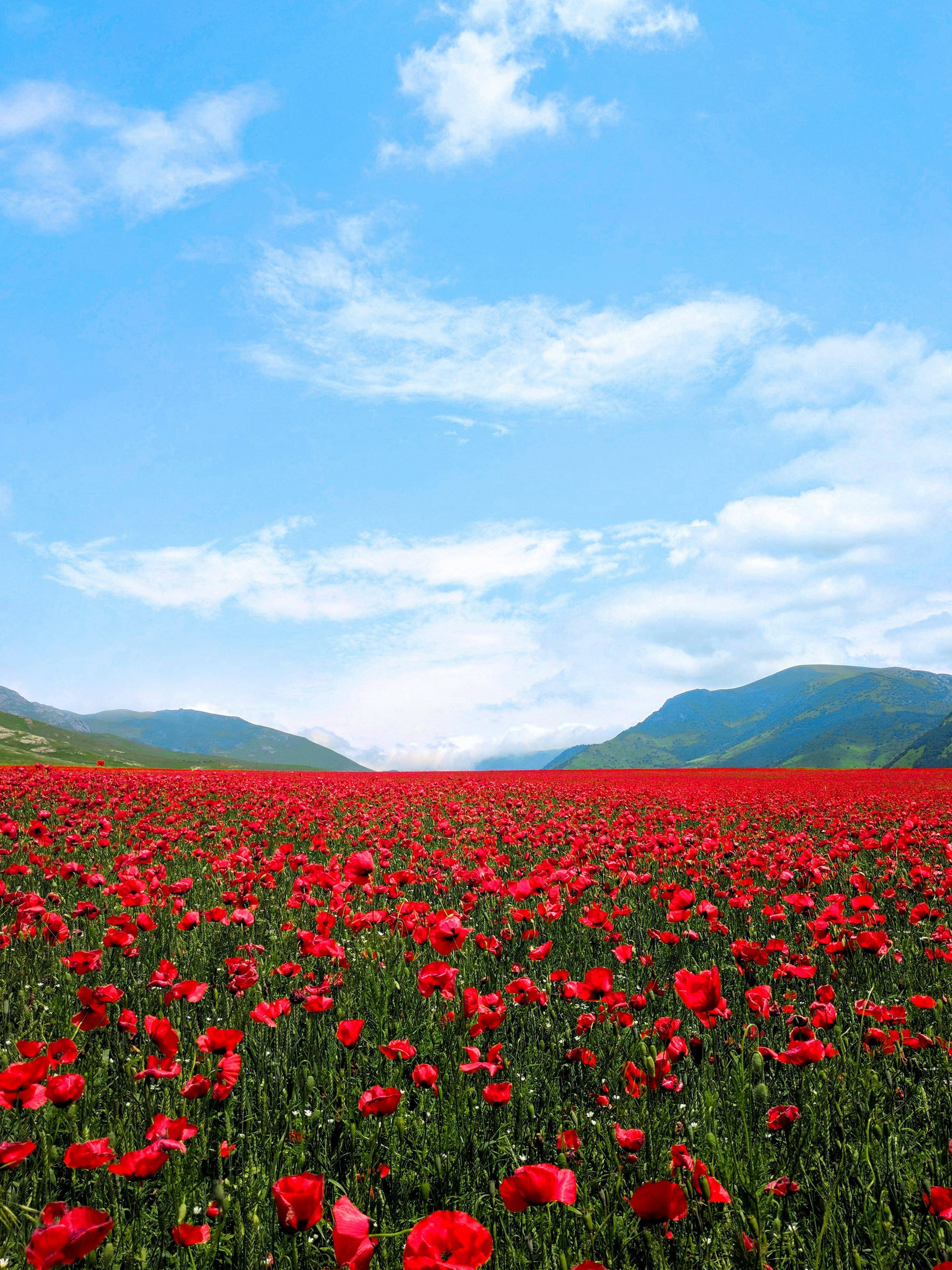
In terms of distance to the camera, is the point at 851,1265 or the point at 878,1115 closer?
the point at 851,1265

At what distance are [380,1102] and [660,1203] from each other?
1.08 m

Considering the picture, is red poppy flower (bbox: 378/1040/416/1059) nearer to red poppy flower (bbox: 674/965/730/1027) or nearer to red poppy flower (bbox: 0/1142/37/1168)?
red poppy flower (bbox: 674/965/730/1027)

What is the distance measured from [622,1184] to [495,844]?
273 inches

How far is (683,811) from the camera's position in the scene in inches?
556

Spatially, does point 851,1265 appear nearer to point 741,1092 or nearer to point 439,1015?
point 741,1092

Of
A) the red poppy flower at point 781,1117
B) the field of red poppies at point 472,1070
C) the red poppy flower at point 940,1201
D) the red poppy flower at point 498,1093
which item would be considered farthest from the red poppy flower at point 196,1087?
the red poppy flower at point 940,1201

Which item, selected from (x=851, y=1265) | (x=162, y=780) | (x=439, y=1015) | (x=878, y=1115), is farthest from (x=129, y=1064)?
(x=162, y=780)

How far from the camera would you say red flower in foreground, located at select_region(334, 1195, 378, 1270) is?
1502 mm

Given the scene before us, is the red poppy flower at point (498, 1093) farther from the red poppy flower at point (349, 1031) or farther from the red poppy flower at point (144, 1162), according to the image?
the red poppy flower at point (144, 1162)

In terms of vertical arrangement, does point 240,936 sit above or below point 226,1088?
below

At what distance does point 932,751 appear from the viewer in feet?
514

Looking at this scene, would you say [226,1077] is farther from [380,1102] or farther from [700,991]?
[700,991]

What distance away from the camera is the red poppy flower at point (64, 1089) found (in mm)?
2445

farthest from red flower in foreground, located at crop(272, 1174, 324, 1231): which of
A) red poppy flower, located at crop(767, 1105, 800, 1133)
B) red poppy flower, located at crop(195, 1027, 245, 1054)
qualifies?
red poppy flower, located at crop(767, 1105, 800, 1133)
